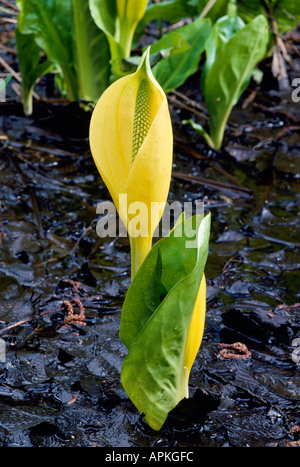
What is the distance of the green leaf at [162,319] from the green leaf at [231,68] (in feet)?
4.94

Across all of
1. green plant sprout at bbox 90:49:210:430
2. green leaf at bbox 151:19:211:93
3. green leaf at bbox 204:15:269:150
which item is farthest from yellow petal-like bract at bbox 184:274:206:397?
green leaf at bbox 204:15:269:150

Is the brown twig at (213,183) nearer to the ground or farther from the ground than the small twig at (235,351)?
farther from the ground

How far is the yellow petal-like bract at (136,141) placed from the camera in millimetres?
1031

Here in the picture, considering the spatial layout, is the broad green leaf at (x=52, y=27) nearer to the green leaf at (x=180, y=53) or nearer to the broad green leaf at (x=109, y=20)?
the broad green leaf at (x=109, y=20)

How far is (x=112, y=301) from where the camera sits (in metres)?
1.66

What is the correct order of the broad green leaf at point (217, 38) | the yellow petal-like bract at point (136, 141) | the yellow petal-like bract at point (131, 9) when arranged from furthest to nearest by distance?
1. the broad green leaf at point (217, 38)
2. the yellow petal-like bract at point (131, 9)
3. the yellow petal-like bract at point (136, 141)

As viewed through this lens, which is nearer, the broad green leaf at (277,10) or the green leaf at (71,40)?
the green leaf at (71,40)

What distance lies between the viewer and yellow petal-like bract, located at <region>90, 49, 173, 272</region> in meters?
1.03

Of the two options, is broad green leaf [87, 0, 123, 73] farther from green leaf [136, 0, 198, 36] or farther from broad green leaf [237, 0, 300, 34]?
broad green leaf [237, 0, 300, 34]

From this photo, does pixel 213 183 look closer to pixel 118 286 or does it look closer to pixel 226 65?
pixel 226 65

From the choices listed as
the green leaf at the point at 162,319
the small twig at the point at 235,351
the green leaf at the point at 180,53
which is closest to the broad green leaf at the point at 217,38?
the green leaf at the point at 180,53

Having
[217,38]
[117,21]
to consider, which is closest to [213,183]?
[217,38]

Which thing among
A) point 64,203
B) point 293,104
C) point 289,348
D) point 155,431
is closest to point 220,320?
point 289,348
